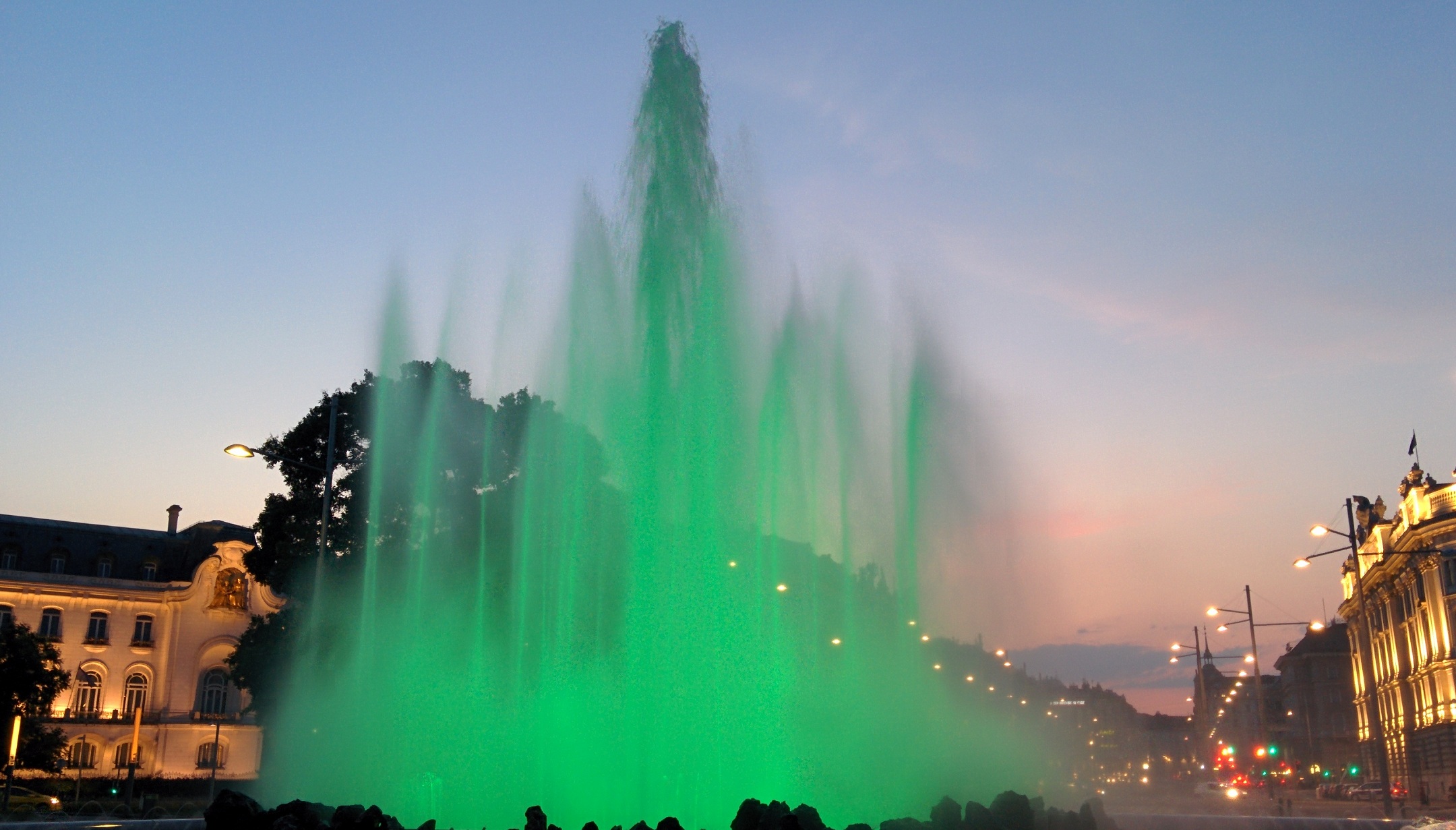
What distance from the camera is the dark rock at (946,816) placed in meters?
17.1

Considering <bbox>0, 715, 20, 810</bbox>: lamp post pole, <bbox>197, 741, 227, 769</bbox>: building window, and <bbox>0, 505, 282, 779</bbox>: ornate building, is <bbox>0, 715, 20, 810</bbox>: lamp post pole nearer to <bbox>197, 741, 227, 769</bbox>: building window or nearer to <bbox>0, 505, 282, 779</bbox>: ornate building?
<bbox>0, 505, 282, 779</bbox>: ornate building

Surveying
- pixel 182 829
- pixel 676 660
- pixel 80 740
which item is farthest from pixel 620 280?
pixel 80 740

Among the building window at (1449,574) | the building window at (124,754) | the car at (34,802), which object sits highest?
the building window at (1449,574)

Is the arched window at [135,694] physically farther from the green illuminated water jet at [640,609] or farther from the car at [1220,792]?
the car at [1220,792]

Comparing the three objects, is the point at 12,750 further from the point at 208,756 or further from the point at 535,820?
the point at 208,756

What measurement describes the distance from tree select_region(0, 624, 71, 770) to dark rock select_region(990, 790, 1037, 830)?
137 ft

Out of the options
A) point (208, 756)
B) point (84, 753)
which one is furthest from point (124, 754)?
point (208, 756)

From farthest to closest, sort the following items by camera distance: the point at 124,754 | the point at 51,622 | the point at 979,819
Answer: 1. the point at 51,622
2. the point at 124,754
3. the point at 979,819

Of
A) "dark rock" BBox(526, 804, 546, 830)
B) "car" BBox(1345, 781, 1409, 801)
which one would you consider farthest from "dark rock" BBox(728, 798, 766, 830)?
"car" BBox(1345, 781, 1409, 801)

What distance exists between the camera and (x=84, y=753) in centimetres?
7156

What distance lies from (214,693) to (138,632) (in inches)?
250

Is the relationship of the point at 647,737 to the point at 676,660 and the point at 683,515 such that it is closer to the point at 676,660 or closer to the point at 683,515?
the point at 676,660

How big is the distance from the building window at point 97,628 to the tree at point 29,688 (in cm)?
2698

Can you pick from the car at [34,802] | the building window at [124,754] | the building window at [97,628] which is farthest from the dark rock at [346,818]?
the building window at [97,628]
